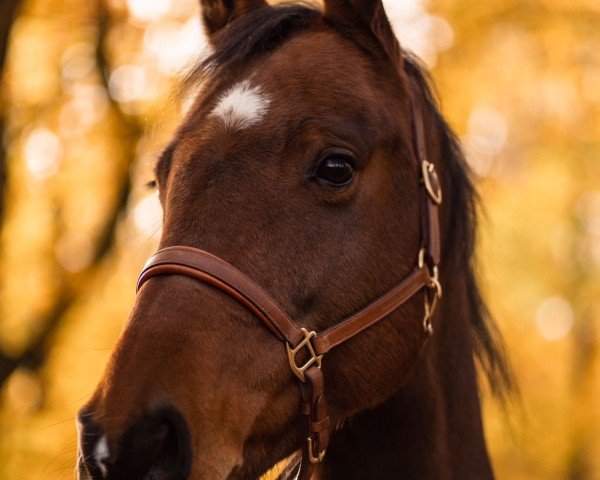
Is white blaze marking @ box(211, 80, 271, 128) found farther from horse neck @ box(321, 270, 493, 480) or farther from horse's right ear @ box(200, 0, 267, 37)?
horse neck @ box(321, 270, 493, 480)

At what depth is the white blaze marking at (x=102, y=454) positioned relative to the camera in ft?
6.27

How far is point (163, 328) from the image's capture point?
6.83 ft

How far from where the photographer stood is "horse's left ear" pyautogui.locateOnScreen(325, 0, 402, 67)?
2887mm

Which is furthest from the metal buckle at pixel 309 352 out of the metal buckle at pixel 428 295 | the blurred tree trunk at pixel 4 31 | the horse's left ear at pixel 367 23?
the blurred tree trunk at pixel 4 31

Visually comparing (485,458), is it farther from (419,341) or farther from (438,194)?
(438,194)

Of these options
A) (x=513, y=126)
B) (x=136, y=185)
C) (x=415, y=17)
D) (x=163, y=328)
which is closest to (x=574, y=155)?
(x=513, y=126)

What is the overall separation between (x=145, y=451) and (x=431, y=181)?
1.63 m

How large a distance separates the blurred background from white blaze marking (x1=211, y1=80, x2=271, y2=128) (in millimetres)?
2545

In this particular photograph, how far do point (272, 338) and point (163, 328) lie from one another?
0.41 meters

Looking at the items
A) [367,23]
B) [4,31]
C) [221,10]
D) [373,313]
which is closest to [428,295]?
[373,313]

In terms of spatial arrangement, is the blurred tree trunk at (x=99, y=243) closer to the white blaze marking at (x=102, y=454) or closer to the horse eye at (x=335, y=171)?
the horse eye at (x=335, y=171)

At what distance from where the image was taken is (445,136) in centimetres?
324

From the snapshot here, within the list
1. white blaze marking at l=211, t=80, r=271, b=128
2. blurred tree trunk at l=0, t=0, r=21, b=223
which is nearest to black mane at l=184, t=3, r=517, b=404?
white blaze marking at l=211, t=80, r=271, b=128

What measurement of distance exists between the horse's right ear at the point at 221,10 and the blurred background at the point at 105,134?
6.39ft
